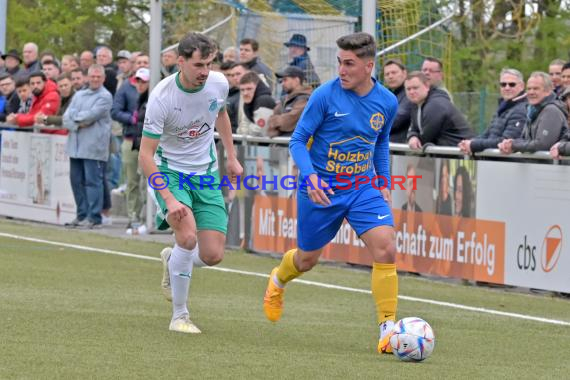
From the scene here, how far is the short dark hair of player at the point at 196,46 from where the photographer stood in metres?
9.12

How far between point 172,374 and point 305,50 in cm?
1035

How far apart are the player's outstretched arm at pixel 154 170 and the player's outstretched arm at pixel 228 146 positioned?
1.90ft

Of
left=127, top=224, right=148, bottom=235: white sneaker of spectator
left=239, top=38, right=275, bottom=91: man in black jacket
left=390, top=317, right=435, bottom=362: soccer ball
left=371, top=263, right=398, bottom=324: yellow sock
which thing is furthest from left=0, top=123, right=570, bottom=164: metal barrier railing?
left=390, top=317, right=435, bottom=362: soccer ball

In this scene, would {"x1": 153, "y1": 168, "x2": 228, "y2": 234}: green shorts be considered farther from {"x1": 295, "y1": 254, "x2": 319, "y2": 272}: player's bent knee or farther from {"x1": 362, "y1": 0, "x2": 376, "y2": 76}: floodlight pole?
{"x1": 362, "y1": 0, "x2": 376, "y2": 76}: floodlight pole

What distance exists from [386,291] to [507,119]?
4.90 metres

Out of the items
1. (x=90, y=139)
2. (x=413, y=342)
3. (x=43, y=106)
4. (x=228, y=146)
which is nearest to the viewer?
(x=413, y=342)

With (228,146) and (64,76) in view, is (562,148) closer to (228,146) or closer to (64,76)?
(228,146)

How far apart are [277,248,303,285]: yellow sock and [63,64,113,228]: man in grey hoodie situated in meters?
9.19

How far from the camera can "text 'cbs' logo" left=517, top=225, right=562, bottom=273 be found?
12547mm

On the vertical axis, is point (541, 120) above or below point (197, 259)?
above

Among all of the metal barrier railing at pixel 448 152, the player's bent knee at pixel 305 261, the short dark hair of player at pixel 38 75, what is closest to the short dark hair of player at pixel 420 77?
the metal barrier railing at pixel 448 152

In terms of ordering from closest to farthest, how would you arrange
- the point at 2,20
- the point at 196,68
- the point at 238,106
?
the point at 196,68
the point at 238,106
the point at 2,20

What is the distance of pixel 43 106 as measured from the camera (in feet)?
66.4

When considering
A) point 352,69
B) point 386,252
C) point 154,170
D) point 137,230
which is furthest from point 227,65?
point 386,252
